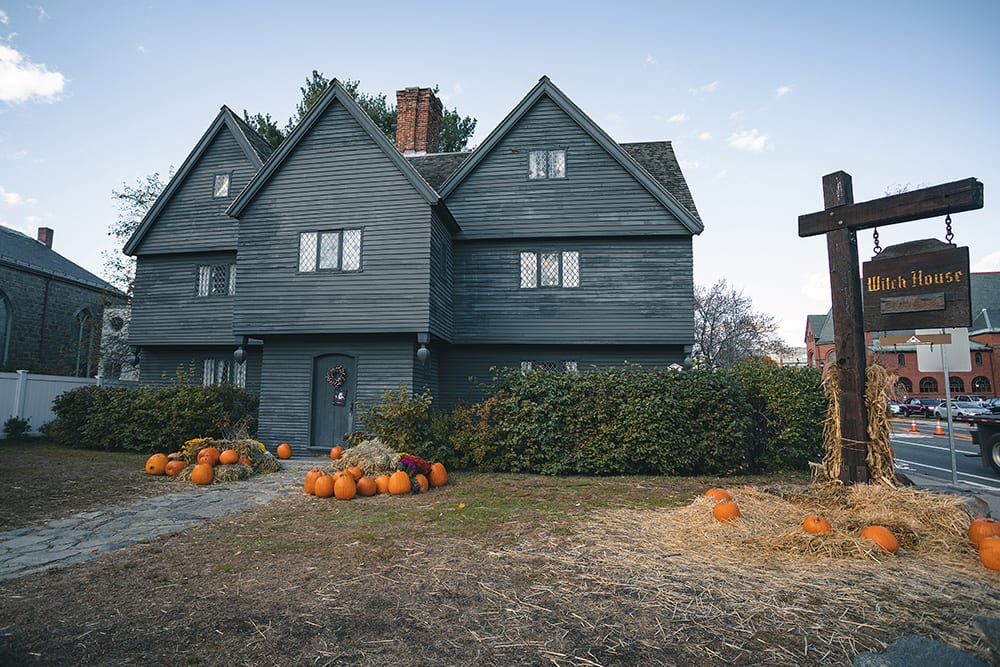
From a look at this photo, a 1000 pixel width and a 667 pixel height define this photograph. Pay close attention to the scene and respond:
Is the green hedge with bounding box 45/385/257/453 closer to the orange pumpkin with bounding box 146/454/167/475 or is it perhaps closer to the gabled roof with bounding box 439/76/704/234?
the orange pumpkin with bounding box 146/454/167/475

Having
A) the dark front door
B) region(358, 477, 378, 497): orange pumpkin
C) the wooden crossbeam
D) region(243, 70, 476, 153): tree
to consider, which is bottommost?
region(358, 477, 378, 497): orange pumpkin

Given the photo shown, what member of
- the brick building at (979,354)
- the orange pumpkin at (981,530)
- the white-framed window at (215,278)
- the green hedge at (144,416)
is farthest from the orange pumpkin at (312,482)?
the brick building at (979,354)

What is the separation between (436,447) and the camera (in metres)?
11.8

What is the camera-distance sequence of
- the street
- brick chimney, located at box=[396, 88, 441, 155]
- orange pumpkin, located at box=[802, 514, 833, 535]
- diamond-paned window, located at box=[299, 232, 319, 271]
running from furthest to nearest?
brick chimney, located at box=[396, 88, 441, 155] → diamond-paned window, located at box=[299, 232, 319, 271] → the street → orange pumpkin, located at box=[802, 514, 833, 535]

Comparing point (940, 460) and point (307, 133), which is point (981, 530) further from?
point (307, 133)

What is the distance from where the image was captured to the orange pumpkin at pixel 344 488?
8.73m

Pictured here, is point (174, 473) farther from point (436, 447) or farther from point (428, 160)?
point (428, 160)

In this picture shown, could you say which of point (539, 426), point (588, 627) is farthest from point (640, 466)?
point (588, 627)

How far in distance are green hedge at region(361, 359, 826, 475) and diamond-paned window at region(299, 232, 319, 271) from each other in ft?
18.3

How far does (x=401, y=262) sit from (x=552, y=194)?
565cm

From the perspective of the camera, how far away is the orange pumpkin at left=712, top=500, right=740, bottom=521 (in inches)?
243

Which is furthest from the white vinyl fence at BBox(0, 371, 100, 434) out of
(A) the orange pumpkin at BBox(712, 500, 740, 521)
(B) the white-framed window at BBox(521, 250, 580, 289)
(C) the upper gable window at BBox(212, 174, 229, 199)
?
(A) the orange pumpkin at BBox(712, 500, 740, 521)

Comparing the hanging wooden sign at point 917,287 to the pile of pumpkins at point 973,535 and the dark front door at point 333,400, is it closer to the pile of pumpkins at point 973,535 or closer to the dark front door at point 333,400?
the pile of pumpkins at point 973,535

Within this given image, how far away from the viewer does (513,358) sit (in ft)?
55.6
